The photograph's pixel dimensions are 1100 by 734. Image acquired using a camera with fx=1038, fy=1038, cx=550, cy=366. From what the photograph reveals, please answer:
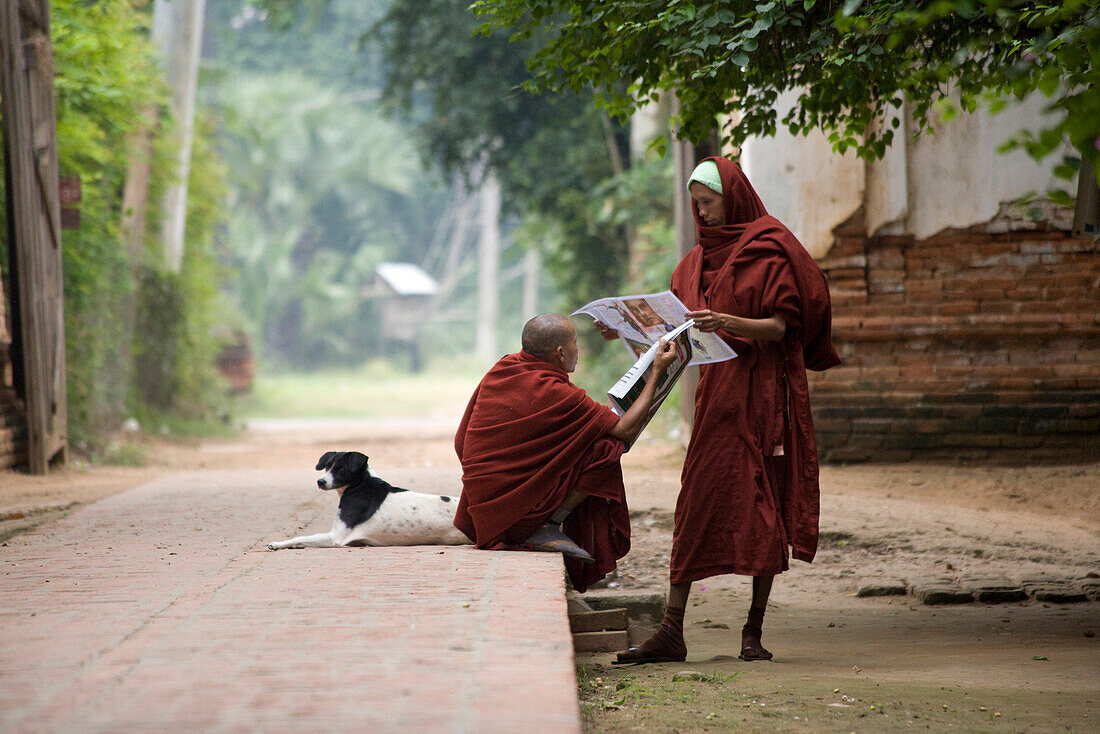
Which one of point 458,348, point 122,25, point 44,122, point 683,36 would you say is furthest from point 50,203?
point 458,348

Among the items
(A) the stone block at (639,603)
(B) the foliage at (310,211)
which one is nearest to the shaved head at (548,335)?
(A) the stone block at (639,603)

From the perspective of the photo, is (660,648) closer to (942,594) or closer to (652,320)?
(652,320)

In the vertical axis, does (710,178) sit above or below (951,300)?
above

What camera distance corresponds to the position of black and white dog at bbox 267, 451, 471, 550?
4613mm

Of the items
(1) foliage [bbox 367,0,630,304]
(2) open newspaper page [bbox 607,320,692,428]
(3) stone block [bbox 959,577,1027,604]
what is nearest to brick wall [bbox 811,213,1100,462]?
(3) stone block [bbox 959,577,1027,604]

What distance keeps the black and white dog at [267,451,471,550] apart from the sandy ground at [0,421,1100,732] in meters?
0.88

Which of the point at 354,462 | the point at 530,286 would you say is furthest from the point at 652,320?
A: the point at 530,286

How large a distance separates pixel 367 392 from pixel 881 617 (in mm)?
27850

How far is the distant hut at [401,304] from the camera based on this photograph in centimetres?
4234

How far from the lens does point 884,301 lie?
8469 millimetres

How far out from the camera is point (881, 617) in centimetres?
530

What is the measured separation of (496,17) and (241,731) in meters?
4.48

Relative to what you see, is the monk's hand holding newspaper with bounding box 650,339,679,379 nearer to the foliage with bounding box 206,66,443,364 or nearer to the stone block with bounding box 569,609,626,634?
the stone block with bounding box 569,609,626,634

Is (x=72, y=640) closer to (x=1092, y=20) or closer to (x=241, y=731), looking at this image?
(x=241, y=731)
